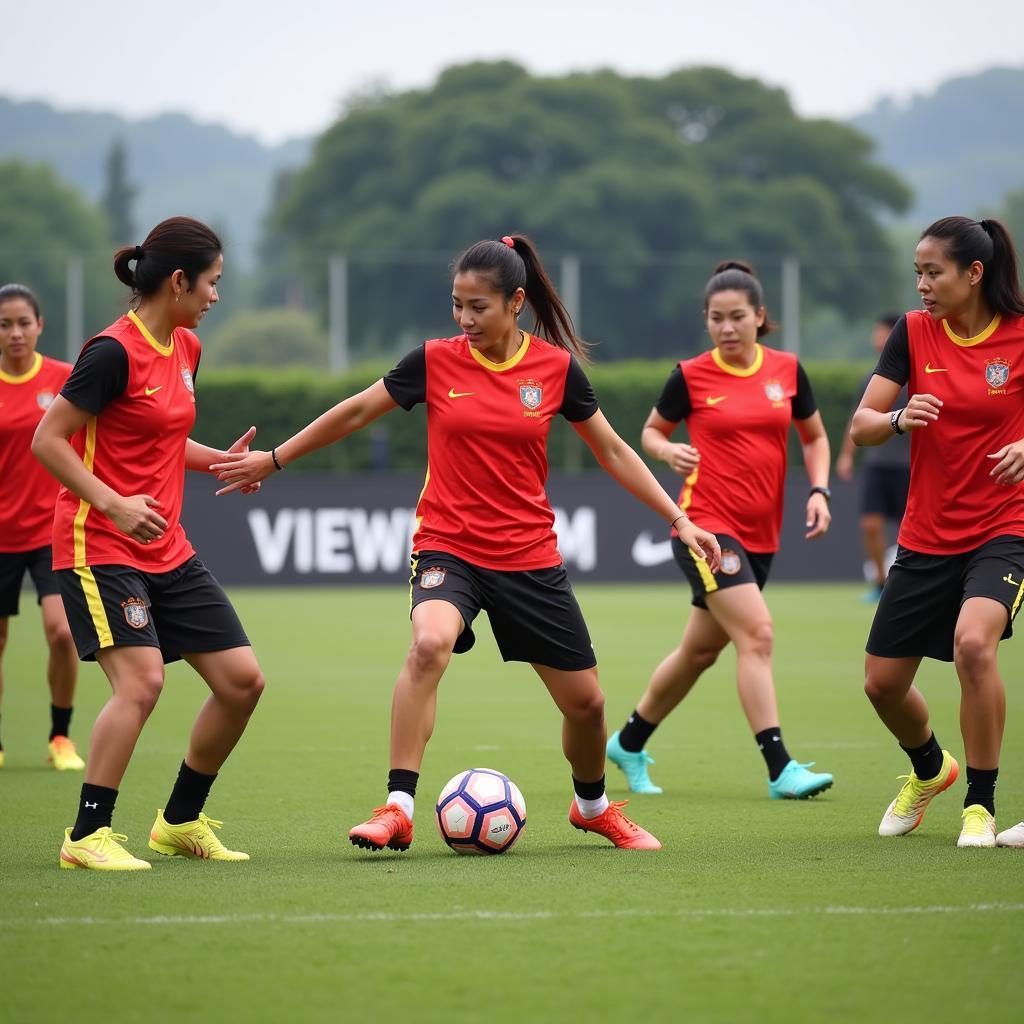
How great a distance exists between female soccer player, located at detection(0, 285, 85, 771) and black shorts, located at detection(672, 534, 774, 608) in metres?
3.20

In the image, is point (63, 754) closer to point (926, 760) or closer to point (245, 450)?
point (245, 450)

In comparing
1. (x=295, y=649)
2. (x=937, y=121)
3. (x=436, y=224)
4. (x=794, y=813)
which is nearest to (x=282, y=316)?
(x=436, y=224)

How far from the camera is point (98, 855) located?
595 centimetres

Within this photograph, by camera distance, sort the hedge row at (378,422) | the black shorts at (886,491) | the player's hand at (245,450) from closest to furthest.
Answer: the player's hand at (245,450), the black shorts at (886,491), the hedge row at (378,422)

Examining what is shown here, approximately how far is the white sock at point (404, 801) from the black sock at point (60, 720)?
3.52 m

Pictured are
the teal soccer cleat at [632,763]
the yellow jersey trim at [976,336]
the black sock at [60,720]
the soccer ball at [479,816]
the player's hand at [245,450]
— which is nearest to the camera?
the soccer ball at [479,816]

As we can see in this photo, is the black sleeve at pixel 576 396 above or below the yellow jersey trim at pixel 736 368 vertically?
below

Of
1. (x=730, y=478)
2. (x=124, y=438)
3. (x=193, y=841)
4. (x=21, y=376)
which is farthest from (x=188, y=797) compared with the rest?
(x=21, y=376)

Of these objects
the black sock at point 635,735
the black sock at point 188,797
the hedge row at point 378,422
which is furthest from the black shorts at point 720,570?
the hedge row at point 378,422

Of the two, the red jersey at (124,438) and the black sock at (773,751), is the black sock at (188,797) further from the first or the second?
the black sock at (773,751)

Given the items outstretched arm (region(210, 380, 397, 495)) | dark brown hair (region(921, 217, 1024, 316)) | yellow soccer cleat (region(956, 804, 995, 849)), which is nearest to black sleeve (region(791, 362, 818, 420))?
dark brown hair (region(921, 217, 1024, 316))

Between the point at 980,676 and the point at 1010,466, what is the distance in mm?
763

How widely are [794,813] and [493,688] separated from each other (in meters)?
5.58

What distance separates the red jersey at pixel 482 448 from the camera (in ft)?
21.0
